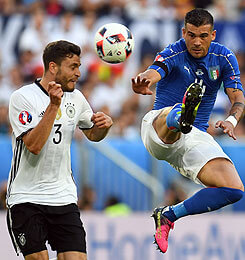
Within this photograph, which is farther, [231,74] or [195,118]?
[231,74]

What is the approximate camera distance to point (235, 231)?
35.4 ft

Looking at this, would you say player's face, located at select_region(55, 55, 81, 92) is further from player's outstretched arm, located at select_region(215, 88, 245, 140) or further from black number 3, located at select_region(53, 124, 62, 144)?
player's outstretched arm, located at select_region(215, 88, 245, 140)

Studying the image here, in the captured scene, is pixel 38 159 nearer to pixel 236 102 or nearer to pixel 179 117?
pixel 179 117

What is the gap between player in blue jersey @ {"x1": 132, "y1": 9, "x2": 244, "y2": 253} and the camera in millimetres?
6918

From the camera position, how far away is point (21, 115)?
686cm

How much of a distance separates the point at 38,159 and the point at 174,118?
130 centimetres

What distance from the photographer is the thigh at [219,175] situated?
6855 mm

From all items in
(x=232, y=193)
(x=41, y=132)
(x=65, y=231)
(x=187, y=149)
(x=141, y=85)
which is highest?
(x=141, y=85)

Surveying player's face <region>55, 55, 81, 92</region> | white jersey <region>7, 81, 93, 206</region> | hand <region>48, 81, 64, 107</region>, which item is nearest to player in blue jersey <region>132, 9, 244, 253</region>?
player's face <region>55, 55, 81, 92</region>

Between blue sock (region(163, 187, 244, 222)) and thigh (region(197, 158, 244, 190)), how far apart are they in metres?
0.06

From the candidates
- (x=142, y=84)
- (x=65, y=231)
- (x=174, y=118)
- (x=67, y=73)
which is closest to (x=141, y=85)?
(x=142, y=84)

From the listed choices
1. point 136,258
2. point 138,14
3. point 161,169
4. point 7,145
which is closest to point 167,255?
point 136,258

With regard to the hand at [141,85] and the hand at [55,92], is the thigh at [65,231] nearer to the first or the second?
the hand at [55,92]

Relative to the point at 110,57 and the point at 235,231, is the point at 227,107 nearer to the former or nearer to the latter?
the point at 235,231
